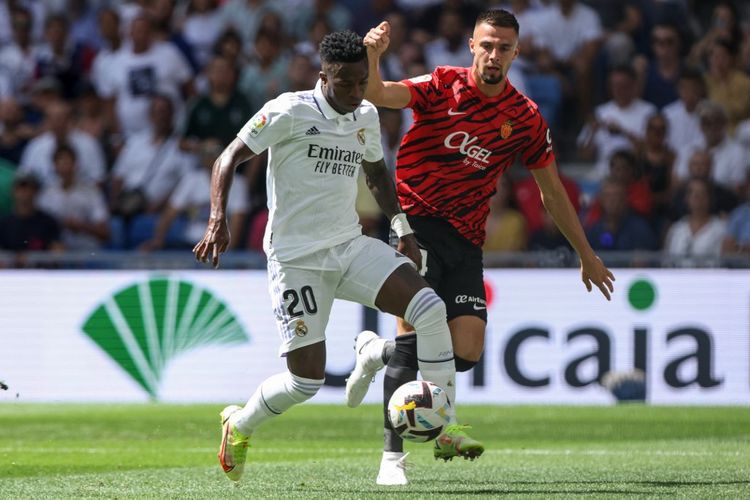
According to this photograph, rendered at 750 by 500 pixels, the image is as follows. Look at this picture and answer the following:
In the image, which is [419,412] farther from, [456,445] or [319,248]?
[319,248]

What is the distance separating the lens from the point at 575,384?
1412cm

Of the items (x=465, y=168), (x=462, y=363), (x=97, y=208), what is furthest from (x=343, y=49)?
(x=97, y=208)

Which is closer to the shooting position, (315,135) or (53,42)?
(315,135)

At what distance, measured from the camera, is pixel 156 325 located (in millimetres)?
14766

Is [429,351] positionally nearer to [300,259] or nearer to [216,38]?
[300,259]

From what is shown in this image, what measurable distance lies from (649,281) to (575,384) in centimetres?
133

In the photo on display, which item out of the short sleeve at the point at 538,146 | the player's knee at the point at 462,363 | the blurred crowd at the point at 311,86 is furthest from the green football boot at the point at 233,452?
the blurred crowd at the point at 311,86

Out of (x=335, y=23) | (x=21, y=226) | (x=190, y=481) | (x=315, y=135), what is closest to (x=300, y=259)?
(x=315, y=135)

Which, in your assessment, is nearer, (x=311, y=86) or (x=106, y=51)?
(x=311, y=86)

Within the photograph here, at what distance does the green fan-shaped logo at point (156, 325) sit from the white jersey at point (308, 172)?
704 cm

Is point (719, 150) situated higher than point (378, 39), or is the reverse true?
point (378, 39)

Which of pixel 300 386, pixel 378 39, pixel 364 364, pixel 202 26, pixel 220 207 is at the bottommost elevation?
pixel 364 364

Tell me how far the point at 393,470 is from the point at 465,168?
185cm

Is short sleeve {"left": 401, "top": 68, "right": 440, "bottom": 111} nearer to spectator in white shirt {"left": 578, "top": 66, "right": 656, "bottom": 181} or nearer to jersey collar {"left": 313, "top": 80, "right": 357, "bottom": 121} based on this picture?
jersey collar {"left": 313, "top": 80, "right": 357, "bottom": 121}
